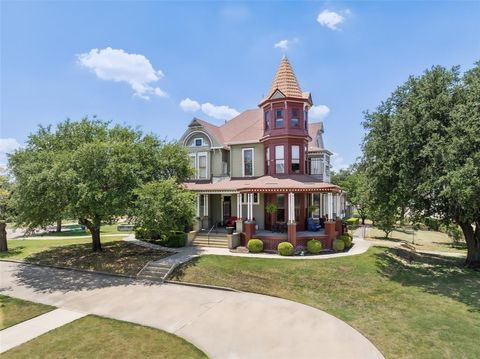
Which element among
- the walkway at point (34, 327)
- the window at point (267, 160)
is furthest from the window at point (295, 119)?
the walkway at point (34, 327)

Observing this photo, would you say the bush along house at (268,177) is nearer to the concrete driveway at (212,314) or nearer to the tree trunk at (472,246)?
the concrete driveway at (212,314)

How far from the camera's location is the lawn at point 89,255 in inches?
715

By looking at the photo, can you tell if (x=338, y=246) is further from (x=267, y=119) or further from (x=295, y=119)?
(x=267, y=119)

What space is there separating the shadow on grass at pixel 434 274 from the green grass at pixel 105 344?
11625mm

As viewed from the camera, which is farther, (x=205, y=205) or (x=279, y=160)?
(x=205, y=205)

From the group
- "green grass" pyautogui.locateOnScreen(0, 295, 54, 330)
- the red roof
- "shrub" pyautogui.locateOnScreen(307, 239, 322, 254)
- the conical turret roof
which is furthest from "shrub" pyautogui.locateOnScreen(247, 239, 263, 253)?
the conical turret roof

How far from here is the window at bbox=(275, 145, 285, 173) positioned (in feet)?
79.5

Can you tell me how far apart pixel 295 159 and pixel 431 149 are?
415 inches

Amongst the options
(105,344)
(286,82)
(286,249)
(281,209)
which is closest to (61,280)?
(105,344)

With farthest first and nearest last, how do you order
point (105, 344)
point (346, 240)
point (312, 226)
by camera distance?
point (312, 226), point (346, 240), point (105, 344)

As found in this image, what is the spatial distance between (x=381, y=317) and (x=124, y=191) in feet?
47.6

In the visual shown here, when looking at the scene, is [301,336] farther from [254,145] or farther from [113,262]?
[254,145]

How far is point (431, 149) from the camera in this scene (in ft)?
49.9

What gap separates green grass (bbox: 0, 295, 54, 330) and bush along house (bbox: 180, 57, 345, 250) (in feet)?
37.6
